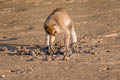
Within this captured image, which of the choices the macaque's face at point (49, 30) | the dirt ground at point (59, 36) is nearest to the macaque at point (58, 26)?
the macaque's face at point (49, 30)

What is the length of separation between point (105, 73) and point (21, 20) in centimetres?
1087

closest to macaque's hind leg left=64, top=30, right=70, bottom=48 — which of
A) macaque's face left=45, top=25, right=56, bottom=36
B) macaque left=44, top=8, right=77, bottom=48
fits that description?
macaque left=44, top=8, right=77, bottom=48

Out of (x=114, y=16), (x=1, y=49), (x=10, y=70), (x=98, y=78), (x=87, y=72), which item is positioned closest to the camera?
(x=98, y=78)

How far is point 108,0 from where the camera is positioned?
21.9 meters

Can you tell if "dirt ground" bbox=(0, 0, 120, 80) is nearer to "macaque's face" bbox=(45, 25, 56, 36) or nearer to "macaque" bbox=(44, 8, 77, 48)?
"macaque" bbox=(44, 8, 77, 48)

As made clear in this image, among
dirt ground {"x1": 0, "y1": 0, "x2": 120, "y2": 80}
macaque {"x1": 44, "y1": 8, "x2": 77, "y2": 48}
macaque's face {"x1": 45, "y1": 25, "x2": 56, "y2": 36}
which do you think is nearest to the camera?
dirt ground {"x1": 0, "y1": 0, "x2": 120, "y2": 80}

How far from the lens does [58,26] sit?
10.6 m

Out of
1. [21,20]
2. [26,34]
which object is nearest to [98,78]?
[26,34]

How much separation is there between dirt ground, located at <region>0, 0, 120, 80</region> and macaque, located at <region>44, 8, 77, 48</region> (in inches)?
23.3

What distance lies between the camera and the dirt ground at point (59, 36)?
802cm

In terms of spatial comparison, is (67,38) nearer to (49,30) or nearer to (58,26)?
(58,26)

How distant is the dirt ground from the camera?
26.3ft

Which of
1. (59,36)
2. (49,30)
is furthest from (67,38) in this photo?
(59,36)

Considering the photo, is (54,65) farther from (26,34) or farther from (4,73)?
(26,34)
